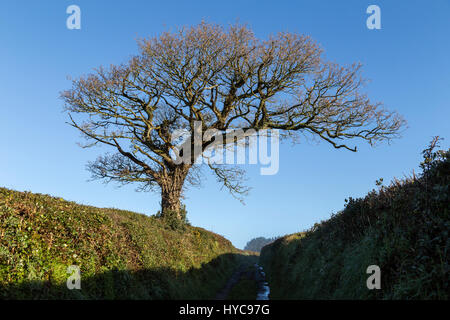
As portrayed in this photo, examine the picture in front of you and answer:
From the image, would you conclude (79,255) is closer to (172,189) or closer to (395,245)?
(395,245)

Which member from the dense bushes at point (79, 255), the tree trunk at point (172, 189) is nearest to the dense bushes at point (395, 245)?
the dense bushes at point (79, 255)

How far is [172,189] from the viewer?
25.1 meters

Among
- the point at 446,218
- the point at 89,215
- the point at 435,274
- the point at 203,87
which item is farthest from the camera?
the point at 203,87

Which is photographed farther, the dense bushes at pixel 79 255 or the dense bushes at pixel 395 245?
the dense bushes at pixel 79 255

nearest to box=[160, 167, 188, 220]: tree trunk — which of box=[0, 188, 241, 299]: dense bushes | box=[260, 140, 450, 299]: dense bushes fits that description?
box=[0, 188, 241, 299]: dense bushes

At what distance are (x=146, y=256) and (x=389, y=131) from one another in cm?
2061

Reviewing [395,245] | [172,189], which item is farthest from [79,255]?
[172,189]

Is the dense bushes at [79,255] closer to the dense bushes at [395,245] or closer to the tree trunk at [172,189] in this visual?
the dense bushes at [395,245]

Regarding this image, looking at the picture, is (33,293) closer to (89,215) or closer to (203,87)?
(89,215)

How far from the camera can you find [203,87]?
22.8 m

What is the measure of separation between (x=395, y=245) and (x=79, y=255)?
8.83 metres

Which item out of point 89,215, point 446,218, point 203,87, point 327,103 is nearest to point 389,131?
point 327,103

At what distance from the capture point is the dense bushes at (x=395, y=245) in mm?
6516

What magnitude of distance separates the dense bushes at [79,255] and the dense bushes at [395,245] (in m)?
6.12
